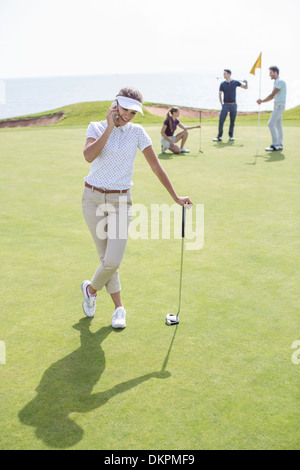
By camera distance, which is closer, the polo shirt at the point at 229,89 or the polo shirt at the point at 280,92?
the polo shirt at the point at 280,92

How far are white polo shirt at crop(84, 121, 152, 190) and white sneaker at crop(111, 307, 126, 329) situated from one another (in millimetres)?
1038

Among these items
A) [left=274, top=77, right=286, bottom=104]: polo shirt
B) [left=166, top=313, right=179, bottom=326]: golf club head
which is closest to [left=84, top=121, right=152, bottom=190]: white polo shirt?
[left=166, top=313, right=179, bottom=326]: golf club head

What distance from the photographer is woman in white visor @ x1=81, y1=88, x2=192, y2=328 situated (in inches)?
153

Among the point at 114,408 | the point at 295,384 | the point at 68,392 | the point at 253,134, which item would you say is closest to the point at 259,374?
the point at 295,384

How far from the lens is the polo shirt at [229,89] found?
1467 centimetres

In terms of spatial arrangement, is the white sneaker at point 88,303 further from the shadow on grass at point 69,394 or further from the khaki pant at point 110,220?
the shadow on grass at point 69,394

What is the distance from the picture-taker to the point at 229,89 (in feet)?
48.3

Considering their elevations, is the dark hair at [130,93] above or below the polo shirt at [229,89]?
above

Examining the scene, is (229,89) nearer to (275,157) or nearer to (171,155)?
(171,155)

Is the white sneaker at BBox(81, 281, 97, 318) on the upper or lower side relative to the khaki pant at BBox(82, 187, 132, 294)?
lower

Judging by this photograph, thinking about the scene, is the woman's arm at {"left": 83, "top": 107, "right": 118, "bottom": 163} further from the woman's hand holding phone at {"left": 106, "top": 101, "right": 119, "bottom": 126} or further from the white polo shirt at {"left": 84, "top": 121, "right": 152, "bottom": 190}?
the white polo shirt at {"left": 84, "top": 121, "right": 152, "bottom": 190}

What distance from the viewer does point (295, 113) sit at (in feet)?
69.7

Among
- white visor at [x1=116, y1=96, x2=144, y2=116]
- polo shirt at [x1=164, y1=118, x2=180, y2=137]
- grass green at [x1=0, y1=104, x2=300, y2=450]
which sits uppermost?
white visor at [x1=116, y1=96, x2=144, y2=116]

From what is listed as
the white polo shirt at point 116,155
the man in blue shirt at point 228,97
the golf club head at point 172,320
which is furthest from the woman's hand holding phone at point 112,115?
the man in blue shirt at point 228,97
